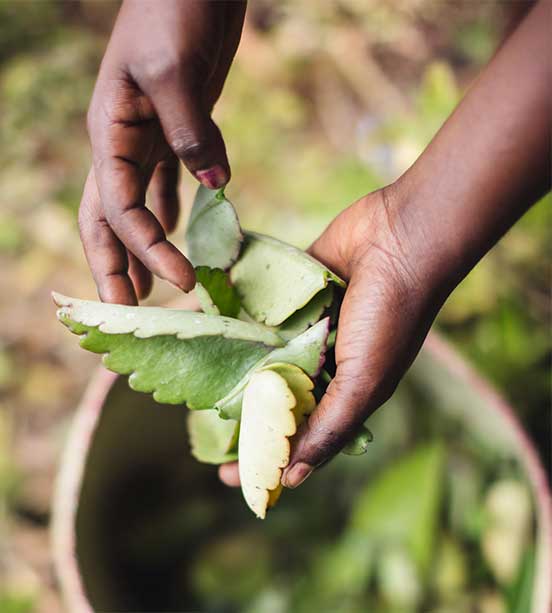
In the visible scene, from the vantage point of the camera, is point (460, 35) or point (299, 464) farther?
point (460, 35)

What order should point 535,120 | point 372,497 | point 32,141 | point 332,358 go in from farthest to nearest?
point 32,141
point 372,497
point 332,358
point 535,120

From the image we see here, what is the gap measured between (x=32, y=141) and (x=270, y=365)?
0.87m

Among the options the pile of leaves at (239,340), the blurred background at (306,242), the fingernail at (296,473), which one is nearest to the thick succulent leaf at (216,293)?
the pile of leaves at (239,340)

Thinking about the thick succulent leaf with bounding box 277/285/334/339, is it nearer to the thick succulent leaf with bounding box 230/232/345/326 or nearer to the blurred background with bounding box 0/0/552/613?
the thick succulent leaf with bounding box 230/232/345/326

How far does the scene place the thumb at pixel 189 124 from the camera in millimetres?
422

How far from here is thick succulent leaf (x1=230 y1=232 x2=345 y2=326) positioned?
45cm

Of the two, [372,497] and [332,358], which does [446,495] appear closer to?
[372,497]

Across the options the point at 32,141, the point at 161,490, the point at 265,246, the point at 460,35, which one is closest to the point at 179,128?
the point at 265,246

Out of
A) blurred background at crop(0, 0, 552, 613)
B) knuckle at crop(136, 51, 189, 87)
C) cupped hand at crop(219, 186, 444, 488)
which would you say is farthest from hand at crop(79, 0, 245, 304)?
blurred background at crop(0, 0, 552, 613)

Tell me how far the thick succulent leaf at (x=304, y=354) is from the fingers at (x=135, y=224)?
2.7 inches

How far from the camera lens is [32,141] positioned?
1.15m

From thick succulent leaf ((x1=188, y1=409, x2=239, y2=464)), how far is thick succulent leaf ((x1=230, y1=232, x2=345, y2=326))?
86 millimetres

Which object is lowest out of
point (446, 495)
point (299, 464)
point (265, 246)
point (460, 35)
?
point (446, 495)

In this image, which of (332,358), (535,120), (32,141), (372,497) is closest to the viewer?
(535,120)
